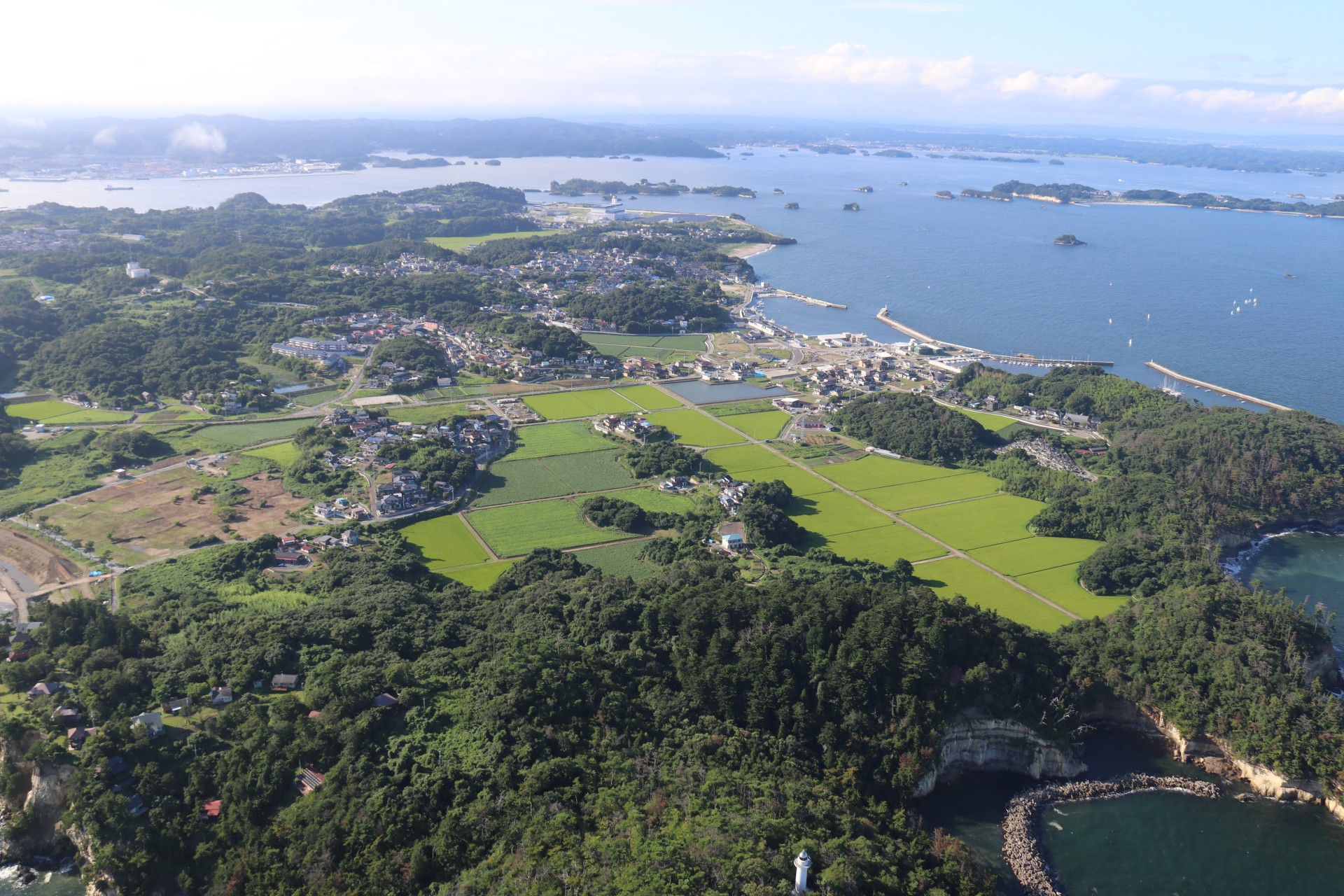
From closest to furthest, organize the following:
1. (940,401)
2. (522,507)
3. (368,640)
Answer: (368,640), (522,507), (940,401)

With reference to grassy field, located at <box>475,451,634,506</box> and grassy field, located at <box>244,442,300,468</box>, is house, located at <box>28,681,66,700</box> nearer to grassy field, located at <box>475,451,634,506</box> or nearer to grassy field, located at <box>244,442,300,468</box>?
grassy field, located at <box>475,451,634,506</box>

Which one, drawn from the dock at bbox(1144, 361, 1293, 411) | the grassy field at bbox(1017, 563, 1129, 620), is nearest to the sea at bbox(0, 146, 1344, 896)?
the dock at bbox(1144, 361, 1293, 411)

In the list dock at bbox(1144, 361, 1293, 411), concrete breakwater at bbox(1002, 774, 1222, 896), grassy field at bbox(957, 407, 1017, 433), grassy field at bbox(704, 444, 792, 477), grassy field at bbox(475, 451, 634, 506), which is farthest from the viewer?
dock at bbox(1144, 361, 1293, 411)

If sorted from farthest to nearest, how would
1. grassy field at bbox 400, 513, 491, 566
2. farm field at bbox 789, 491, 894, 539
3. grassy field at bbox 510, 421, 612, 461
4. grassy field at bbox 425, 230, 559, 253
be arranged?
grassy field at bbox 425, 230, 559, 253 → grassy field at bbox 510, 421, 612, 461 → farm field at bbox 789, 491, 894, 539 → grassy field at bbox 400, 513, 491, 566

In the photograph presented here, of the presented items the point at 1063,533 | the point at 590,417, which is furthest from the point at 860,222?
the point at 1063,533

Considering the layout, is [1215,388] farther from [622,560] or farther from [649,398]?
[622,560]

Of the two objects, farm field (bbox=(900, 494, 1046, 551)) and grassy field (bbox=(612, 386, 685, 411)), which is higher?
grassy field (bbox=(612, 386, 685, 411))

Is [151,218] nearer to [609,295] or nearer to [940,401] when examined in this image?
[609,295]
